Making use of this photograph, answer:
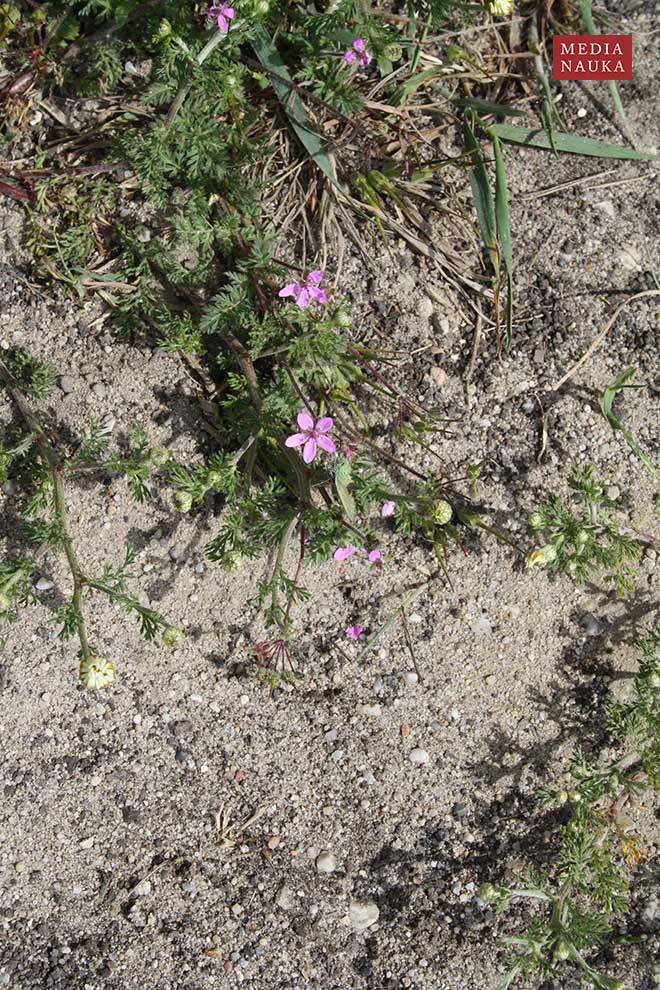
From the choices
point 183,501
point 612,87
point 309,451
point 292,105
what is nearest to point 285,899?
point 183,501

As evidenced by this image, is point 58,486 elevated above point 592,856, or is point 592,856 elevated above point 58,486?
point 58,486

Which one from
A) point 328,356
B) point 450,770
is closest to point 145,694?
point 450,770

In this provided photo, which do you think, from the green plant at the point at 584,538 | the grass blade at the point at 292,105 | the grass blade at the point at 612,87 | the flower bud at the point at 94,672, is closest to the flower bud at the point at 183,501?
the flower bud at the point at 94,672

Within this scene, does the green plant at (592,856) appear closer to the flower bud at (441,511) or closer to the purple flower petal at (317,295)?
the flower bud at (441,511)

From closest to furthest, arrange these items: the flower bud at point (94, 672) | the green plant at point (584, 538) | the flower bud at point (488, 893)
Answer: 1. the flower bud at point (94, 672)
2. the flower bud at point (488, 893)
3. the green plant at point (584, 538)

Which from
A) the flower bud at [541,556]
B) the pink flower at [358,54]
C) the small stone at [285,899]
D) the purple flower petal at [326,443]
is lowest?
the small stone at [285,899]

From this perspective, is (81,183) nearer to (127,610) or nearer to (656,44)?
(127,610)

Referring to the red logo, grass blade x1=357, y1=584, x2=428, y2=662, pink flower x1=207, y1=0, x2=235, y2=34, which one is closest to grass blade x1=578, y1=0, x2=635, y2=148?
the red logo

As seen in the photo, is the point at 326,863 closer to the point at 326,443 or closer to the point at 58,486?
the point at 326,443
